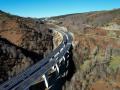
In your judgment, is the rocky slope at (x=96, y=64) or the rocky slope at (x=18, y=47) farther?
the rocky slope at (x=18, y=47)

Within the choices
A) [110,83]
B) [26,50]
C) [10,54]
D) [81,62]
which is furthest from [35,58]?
[110,83]

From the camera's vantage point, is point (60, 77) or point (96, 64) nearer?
point (60, 77)

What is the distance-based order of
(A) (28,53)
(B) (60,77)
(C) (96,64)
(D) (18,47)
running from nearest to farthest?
(B) (60,77) → (C) (96,64) → (D) (18,47) → (A) (28,53)

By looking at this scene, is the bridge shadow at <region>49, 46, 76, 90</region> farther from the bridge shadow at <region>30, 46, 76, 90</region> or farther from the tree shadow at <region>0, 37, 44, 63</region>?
the tree shadow at <region>0, 37, 44, 63</region>

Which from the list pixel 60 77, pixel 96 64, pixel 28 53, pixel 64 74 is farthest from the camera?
pixel 28 53

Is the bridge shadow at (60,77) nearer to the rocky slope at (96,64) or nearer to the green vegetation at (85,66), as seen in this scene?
the rocky slope at (96,64)

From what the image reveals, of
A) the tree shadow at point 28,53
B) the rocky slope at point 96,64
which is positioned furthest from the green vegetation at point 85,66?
the tree shadow at point 28,53

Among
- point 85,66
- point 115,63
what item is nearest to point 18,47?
point 85,66

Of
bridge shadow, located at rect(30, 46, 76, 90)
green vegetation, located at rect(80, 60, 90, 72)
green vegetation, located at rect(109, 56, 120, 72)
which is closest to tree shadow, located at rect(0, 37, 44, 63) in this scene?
bridge shadow, located at rect(30, 46, 76, 90)

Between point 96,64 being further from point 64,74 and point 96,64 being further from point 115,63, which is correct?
point 64,74
